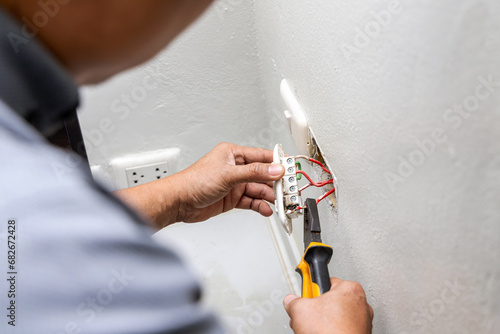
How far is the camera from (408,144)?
0.46m

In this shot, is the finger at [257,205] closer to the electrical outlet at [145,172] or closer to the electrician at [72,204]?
the electrical outlet at [145,172]

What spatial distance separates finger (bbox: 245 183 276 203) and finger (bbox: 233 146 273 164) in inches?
2.5

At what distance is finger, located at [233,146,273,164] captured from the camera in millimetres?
885

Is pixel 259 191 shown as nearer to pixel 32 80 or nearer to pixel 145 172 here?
pixel 145 172

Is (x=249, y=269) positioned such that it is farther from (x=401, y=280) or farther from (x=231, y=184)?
(x=401, y=280)

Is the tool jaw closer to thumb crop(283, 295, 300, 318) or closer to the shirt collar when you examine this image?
thumb crop(283, 295, 300, 318)

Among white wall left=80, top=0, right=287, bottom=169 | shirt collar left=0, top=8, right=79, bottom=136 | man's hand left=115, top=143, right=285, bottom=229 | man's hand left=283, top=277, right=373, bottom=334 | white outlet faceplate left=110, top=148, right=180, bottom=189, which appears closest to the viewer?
shirt collar left=0, top=8, right=79, bottom=136

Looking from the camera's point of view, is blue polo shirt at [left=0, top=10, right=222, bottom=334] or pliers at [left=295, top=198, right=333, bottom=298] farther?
pliers at [left=295, top=198, right=333, bottom=298]

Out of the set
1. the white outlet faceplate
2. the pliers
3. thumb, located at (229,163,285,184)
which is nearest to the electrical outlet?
the white outlet faceplate

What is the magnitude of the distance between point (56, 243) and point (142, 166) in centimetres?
103

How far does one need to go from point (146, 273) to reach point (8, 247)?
0.08 m

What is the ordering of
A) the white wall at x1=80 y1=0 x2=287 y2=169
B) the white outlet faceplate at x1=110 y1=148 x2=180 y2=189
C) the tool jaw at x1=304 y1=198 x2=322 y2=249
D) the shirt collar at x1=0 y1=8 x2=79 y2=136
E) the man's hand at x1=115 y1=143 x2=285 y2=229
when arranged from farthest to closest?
the white outlet faceplate at x1=110 y1=148 x2=180 y2=189 < the white wall at x1=80 y1=0 x2=287 y2=169 < the man's hand at x1=115 y1=143 x2=285 y2=229 < the tool jaw at x1=304 y1=198 x2=322 y2=249 < the shirt collar at x1=0 y1=8 x2=79 y2=136

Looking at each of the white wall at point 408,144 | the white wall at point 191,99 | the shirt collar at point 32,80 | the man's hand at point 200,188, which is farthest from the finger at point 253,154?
the shirt collar at point 32,80

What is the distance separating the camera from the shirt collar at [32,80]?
0.28m
